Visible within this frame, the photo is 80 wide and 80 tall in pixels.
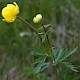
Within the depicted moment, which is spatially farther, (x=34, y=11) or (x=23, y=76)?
(x=34, y=11)

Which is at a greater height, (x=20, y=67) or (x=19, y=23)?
(x=19, y=23)

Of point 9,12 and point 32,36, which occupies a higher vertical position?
point 32,36

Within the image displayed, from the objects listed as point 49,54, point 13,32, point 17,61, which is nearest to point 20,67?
point 17,61

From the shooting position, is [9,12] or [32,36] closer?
[9,12]

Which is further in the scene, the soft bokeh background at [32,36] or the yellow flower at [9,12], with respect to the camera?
the soft bokeh background at [32,36]

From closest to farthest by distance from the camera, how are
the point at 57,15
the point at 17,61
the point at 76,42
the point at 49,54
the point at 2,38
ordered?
1. the point at 49,54
2. the point at 76,42
3. the point at 17,61
4. the point at 2,38
5. the point at 57,15

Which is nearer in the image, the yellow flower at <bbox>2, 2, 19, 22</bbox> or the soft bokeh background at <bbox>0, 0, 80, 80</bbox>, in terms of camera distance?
the yellow flower at <bbox>2, 2, 19, 22</bbox>

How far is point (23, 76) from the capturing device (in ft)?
7.82

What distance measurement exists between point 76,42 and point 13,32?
0.64 metres

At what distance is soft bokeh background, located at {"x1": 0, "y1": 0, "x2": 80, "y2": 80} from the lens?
2.35 meters

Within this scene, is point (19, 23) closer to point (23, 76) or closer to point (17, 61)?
point (17, 61)

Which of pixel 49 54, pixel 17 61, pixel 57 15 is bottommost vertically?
pixel 49 54

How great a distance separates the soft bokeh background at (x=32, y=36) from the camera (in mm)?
2350

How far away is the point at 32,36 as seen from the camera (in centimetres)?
254
